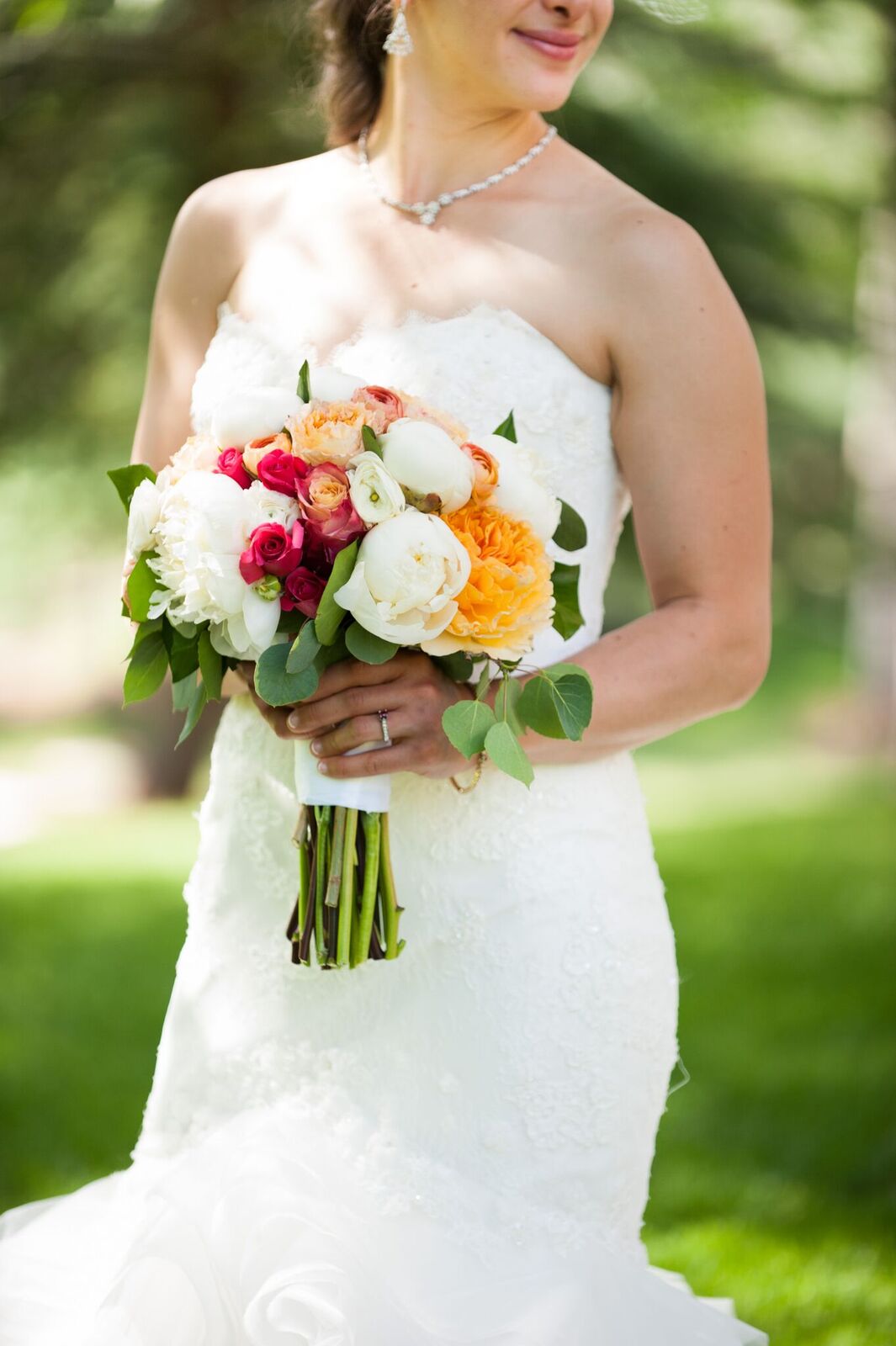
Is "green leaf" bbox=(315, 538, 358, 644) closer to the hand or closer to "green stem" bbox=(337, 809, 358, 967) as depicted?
the hand

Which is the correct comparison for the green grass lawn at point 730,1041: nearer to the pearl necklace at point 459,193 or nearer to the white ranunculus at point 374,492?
the white ranunculus at point 374,492

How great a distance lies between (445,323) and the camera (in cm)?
274

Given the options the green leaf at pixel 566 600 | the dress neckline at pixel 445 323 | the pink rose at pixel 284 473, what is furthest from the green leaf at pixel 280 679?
the dress neckline at pixel 445 323

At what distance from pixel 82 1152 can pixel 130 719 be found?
1204 cm

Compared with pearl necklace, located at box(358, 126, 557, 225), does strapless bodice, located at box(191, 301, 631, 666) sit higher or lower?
lower

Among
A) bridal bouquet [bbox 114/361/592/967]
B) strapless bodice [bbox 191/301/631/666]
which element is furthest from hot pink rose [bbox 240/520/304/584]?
strapless bodice [bbox 191/301/631/666]

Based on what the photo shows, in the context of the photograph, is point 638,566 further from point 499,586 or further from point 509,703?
point 499,586

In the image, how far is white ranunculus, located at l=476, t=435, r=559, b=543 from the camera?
2314mm

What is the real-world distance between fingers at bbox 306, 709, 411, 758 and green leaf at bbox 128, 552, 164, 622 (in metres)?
0.33

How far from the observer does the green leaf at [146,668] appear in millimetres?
2473

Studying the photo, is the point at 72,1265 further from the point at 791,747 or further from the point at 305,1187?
the point at 791,747

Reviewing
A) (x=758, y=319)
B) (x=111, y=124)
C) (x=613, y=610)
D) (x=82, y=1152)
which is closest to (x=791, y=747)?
(x=613, y=610)

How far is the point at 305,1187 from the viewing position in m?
2.45

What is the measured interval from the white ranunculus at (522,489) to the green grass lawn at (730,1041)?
2563 mm
